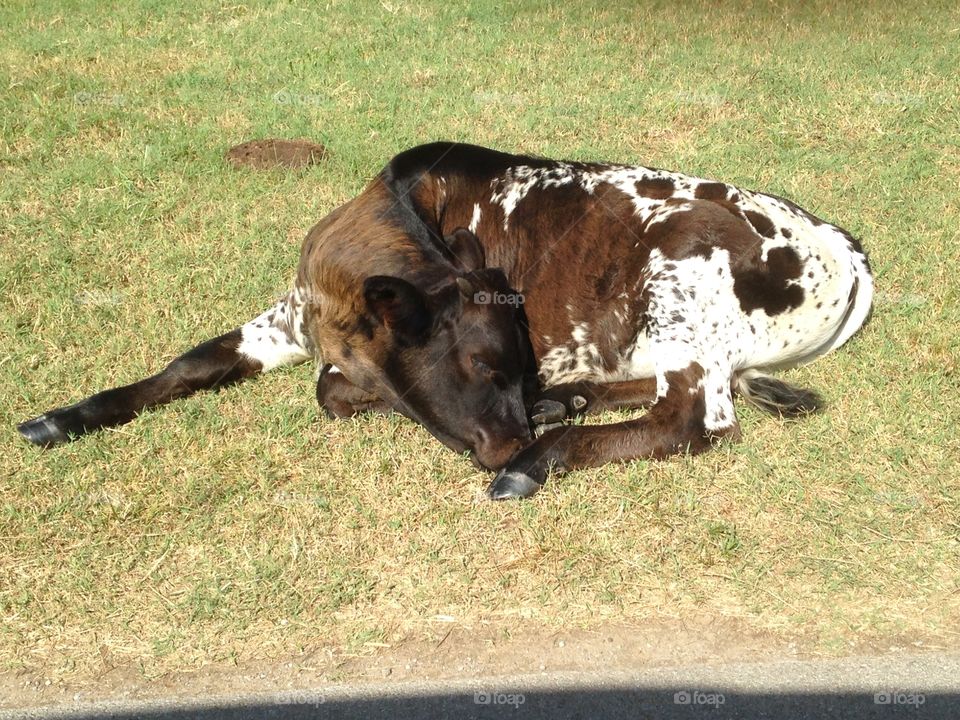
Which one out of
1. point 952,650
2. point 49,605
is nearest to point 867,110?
point 952,650

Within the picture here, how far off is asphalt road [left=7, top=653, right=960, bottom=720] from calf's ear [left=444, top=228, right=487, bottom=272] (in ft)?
7.34

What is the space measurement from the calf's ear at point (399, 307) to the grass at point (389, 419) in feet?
1.61

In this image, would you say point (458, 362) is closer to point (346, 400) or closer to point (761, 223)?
point (346, 400)

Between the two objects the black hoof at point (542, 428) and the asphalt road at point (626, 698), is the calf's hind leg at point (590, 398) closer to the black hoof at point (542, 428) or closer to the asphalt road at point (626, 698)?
the black hoof at point (542, 428)

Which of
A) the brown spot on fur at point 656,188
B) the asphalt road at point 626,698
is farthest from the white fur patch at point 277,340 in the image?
the asphalt road at point 626,698

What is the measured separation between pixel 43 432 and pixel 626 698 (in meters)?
2.88

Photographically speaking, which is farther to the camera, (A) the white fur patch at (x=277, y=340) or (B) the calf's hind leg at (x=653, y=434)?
(A) the white fur patch at (x=277, y=340)

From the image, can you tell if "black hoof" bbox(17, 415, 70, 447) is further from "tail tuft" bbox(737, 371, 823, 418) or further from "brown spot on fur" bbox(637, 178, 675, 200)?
"tail tuft" bbox(737, 371, 823, 418)

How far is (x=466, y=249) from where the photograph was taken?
537cm

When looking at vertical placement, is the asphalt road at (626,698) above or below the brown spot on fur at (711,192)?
below

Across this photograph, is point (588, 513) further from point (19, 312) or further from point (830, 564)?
point (19, 312)

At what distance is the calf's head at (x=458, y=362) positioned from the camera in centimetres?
482

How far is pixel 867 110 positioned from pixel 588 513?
221 inches

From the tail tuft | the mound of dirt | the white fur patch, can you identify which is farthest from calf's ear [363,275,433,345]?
the mound of dirt
